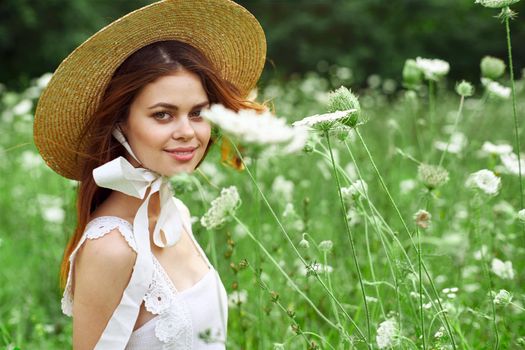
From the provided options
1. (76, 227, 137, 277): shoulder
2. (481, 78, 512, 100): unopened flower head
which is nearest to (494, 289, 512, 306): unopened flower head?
(76, 227, 137, 277): shoulder

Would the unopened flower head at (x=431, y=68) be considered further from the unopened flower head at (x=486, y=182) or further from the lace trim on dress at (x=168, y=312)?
the lace trim on dress at (x=168, y=312)

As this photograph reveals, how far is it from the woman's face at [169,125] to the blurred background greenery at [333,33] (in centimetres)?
1005

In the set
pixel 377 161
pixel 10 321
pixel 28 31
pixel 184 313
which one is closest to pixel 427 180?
pixel 184 313

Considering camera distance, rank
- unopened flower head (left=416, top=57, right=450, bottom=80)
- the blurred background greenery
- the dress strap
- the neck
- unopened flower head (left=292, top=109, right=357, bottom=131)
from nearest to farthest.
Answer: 1. unopened flower head (left=292, top=109, right=357, bottom=131)
2. the neck
3. the dress strap
4. unopened flower head (left=416, top=57, right=450, bottom=80)
5. the blurred background greenery

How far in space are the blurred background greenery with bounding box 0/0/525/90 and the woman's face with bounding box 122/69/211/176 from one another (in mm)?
10049

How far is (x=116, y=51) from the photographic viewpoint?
148cm

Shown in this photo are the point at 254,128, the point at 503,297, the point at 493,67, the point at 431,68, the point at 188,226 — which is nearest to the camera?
the point at 254,128

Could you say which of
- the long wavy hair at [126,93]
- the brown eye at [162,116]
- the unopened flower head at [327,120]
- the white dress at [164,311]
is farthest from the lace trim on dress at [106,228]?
the unopened flower head at [327,120]

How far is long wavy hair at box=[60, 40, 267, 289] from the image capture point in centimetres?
146

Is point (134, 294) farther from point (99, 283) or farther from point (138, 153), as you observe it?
point (138, 153)

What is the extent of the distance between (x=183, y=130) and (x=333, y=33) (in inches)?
540

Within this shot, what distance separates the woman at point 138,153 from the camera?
1417mm

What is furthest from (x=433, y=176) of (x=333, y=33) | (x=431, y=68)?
(x=333, y=33)

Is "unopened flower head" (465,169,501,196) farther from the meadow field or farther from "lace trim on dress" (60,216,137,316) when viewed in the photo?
"lace trim on dress" (60,216,137,316)
